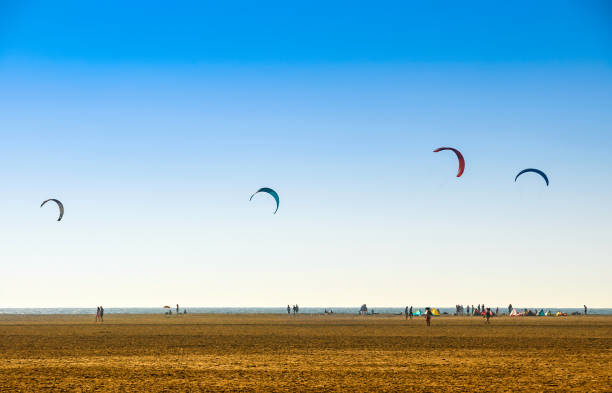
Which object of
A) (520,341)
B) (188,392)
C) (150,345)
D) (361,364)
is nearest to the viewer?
(188,392)

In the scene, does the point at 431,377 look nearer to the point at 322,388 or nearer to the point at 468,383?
the point at 468,383

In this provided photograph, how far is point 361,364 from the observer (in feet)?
65.4

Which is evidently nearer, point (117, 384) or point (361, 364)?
point (117, 384)

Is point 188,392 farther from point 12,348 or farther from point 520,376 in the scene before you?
point 12,348

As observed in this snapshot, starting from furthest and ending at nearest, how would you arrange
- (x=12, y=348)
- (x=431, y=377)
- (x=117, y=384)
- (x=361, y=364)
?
(x=12, y=348) < (x=361, y=364) < (x=431, y=377) < (x=117, y=384)

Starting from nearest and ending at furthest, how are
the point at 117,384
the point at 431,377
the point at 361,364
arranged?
the point at 117,384
the point at 431,377
the point at 361,364

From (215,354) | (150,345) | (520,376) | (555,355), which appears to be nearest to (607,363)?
(555,355)

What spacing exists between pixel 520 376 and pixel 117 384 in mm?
10218

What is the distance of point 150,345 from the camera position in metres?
27.7

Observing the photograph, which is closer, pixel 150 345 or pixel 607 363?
pixel 607 363

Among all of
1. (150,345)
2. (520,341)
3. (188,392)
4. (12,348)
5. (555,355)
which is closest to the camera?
(188,392)

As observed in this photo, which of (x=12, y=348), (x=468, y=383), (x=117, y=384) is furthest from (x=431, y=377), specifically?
(x=12, y=348)

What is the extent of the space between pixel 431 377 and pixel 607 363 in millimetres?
6801

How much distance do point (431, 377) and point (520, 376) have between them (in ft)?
7.65
